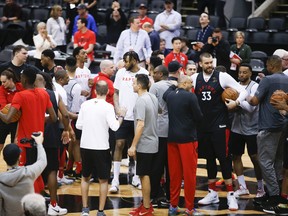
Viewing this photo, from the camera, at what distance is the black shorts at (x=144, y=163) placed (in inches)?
363

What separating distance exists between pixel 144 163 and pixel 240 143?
166cm

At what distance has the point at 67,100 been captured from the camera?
10.7 meters

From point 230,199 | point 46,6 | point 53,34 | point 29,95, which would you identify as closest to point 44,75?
point 29,95

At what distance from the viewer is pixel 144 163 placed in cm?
922

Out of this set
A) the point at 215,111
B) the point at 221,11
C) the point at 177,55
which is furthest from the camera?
the point at 221,11

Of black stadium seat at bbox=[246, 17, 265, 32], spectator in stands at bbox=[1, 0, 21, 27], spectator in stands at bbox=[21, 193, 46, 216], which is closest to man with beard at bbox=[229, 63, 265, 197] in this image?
spectator in stands at bbox=[21, 193, 46, 216]

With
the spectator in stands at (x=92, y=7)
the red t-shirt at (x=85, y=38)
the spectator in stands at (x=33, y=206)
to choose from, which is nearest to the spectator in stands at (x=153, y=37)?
the red t-shirt at (x=85, y=38)

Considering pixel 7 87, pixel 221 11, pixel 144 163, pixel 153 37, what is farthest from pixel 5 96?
pixel 221 11

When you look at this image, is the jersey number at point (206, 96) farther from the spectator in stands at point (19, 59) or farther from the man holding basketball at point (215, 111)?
the spectator in stands at point (19, 59)

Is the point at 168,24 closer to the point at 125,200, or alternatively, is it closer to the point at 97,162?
the point at 125,200

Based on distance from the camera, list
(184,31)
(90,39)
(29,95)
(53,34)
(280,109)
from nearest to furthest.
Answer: (29,95) → (280,109) → (90,39) → (53,34) → (184,31)

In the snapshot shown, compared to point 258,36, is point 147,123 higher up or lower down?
lower down

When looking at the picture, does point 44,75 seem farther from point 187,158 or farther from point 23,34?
point 23,34

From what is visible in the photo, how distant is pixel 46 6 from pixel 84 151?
12480 millimetres
